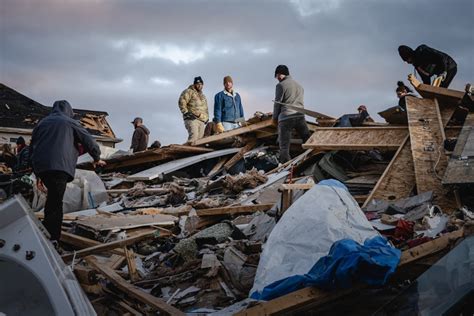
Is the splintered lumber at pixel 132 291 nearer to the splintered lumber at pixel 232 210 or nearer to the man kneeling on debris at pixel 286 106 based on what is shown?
the splintered lumber at pixel 232 210

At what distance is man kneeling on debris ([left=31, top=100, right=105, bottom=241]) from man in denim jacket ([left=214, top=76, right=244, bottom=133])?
4.97 m

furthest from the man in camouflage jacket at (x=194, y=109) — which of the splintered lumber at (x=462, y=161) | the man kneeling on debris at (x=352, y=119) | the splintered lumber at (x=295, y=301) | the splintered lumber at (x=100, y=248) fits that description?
the splintered lumber at (x=295, y=301)

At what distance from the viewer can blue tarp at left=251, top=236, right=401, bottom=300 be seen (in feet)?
9.07

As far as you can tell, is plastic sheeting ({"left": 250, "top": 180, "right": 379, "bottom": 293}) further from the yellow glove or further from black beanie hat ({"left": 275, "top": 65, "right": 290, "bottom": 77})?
the yellow glove

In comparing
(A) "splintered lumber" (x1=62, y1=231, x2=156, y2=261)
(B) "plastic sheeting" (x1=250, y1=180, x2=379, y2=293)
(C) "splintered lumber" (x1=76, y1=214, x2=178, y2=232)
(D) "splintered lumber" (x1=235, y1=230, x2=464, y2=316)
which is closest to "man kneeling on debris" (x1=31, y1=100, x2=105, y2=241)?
(C) "splintered lumber" (x1=76, y1=214, x2=178, y2=232)

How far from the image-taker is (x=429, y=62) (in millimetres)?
7566

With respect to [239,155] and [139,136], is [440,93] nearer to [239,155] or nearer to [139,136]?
[239,155]

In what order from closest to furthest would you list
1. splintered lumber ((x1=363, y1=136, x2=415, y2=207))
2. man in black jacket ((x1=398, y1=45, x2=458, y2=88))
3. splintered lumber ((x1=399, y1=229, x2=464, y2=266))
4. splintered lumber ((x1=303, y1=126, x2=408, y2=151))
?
1. splintered lumber ((x1=399, y1=229, x2=464, y2=266))
2. splintered lumber ((x1=363, y1=136, x2=415, y2=207))
3. splintered lumber ((x1=303, y1=126, x2=408, y2=151))
4. man in black jacket ((x1=398, y1=45, x2=458, y2=88))

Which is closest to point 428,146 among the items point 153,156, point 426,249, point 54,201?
point 426,249

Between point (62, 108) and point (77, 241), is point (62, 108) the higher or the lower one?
the higher one

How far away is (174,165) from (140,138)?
229 centimetres

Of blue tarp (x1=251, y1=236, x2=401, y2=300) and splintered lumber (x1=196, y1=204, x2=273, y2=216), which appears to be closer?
blue tarp (x1=251, y1=236, x2=401, y2=300)

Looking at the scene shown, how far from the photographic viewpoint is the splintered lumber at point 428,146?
19.2 feet

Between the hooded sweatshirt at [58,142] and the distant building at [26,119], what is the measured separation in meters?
17.9
